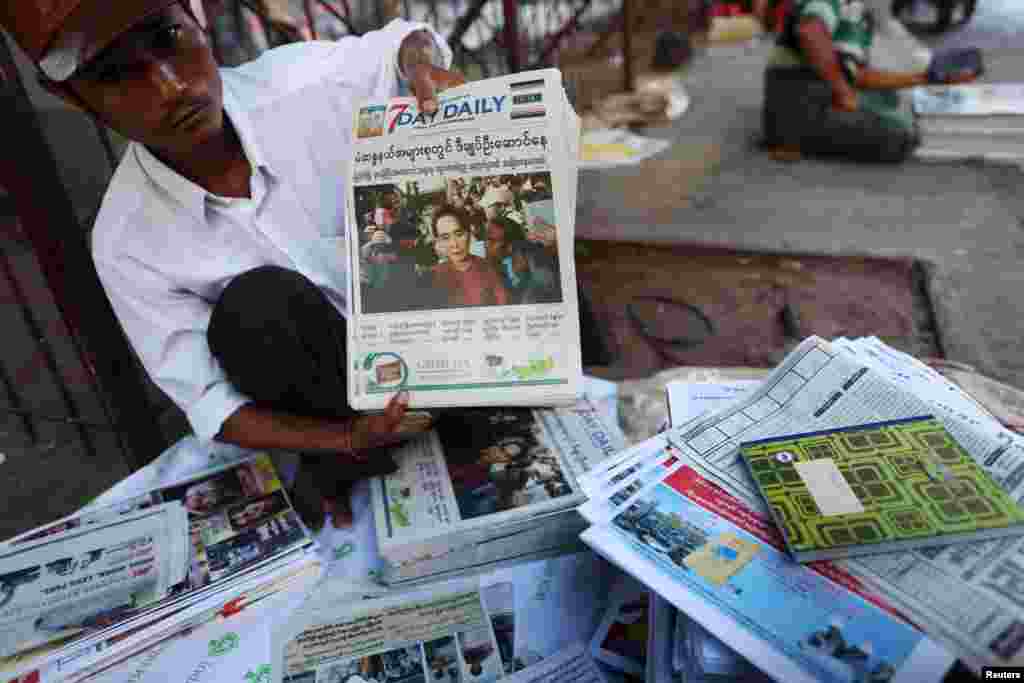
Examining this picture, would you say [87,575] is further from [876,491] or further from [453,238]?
[876,491]

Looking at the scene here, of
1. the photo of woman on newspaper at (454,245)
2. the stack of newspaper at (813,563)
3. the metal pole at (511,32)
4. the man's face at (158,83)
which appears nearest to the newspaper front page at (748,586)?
the stack of newspaper at (813,563)

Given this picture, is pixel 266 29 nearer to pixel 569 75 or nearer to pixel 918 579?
pixel 918 579

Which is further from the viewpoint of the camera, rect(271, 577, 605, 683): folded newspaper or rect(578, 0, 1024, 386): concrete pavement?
rect(578, 0, 1024, 386): concrete pavement

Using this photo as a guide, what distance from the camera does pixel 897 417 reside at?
3.20 ft

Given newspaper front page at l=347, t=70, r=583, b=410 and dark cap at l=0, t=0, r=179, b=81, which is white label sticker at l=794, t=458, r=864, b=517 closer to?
newspaper front page at l=347, t=70, r=583, b=410

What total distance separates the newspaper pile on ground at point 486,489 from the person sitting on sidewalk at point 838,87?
2122mm

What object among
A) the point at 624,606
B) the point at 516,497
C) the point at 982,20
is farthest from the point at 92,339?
the point at 982,20

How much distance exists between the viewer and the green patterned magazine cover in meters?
0.81

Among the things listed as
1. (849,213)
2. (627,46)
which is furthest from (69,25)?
(627,46)

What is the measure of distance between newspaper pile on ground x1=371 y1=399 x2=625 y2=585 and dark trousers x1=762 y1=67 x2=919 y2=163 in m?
2.12

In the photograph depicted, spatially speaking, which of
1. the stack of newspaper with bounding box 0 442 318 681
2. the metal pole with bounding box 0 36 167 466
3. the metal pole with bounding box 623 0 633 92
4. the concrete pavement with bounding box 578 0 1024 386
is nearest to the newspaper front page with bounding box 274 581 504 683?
the stack of newspaper with bounding box 0 442 318 681

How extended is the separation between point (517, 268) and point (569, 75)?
361 cm

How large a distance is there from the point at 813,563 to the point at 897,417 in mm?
282

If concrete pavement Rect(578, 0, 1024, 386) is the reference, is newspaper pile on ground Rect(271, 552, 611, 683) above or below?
above
